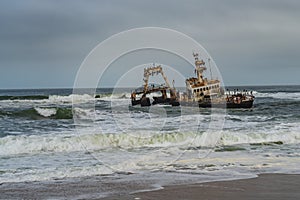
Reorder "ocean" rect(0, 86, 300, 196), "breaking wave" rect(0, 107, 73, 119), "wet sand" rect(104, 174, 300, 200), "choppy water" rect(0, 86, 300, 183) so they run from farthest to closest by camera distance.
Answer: "breaking wave" rect(0, 107, 73, 119), "choppy water" rect(0, 86, 300, 183), "ocean" rect(0, 86, 300, 196), "wet sand" rect(104, 174, 300, 200)

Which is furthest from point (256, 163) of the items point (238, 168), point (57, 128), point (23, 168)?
point (57, 128)

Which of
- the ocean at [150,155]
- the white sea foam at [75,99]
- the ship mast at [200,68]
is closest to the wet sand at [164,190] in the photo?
the ocean at [150,155]

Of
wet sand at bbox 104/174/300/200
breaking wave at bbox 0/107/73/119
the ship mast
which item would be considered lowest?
wet sand at bbox 104/174/300/200

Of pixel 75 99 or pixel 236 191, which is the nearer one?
pixel 236 191

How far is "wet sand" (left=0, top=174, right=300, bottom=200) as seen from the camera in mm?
7590

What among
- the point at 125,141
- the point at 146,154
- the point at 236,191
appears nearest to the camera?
the point at 236,191

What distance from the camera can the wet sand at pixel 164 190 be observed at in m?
7.59

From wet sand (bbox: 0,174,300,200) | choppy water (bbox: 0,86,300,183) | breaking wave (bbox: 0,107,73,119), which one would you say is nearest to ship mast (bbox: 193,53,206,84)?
breaking wave (bbox: 0,107,73,119)

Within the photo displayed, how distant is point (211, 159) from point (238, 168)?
5.32 ft

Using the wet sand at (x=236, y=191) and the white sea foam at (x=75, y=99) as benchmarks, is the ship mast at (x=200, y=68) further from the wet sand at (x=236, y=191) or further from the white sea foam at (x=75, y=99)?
the wet sand at (x=236, y=191)

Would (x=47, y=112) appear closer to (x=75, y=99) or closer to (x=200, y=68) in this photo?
(x=200, y=68)

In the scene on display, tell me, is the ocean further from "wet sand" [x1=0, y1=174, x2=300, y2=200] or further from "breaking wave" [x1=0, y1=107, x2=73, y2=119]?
"breaking wave" [x1=0, y1=107, x2=73, y2=119]

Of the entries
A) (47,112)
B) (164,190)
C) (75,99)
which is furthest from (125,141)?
(75,99)

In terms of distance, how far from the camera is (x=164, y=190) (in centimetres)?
805
